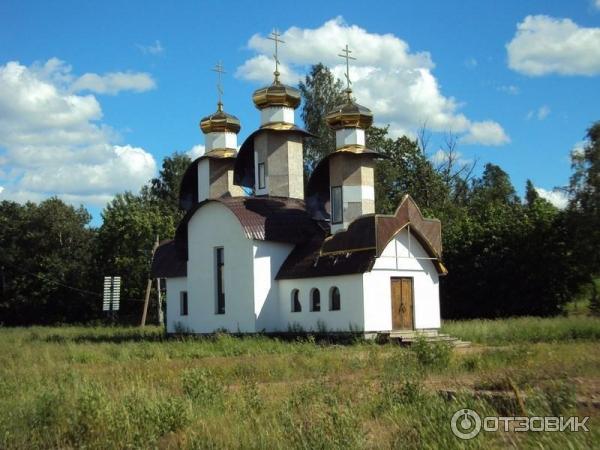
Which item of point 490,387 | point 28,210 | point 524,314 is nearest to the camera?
point 490,387

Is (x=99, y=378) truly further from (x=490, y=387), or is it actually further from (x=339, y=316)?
(x=339, y=316)

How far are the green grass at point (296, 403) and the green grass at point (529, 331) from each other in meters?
6.79

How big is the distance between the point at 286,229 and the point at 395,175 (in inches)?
801

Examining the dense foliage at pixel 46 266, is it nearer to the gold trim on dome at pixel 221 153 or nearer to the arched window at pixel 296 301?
the gold trim on dome at pixel 221 153

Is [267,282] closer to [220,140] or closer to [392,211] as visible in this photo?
[220,140]

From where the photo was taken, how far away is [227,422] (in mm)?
9070

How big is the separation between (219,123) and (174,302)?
7942 millimetres

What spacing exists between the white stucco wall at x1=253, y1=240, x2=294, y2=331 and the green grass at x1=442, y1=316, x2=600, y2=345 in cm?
613

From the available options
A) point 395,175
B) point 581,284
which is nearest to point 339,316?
point 581,284

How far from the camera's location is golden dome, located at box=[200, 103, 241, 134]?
3247cm

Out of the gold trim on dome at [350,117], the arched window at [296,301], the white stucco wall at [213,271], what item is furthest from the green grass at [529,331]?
the gold trim on dome at [350,117]

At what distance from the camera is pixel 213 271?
28.6m

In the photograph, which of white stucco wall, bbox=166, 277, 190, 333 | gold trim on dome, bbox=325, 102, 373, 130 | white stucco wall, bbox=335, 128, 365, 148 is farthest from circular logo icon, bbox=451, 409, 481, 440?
white stucco wall, bbox=166, 277, 190, 333

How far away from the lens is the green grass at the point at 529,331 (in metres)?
22.1
